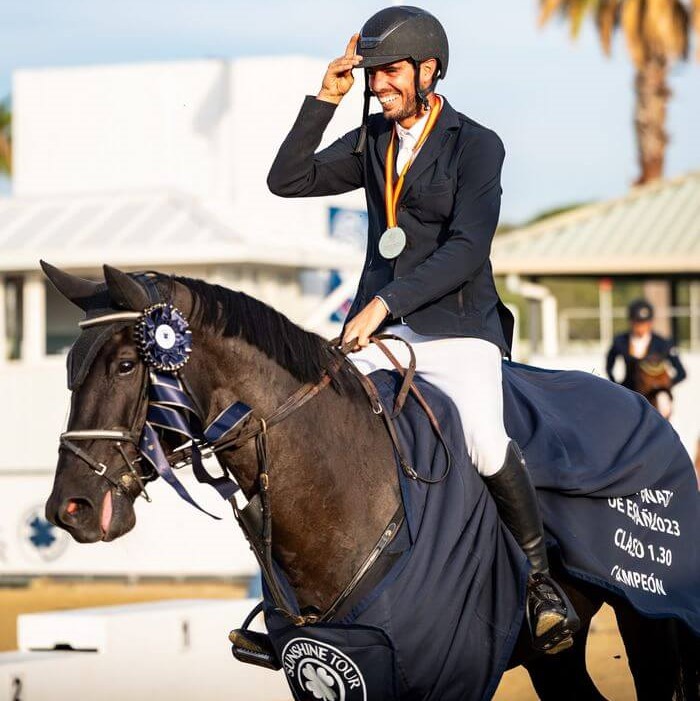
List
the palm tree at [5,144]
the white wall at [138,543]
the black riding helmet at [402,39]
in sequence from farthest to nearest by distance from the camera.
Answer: the palm tree at [5,144], the white wall at [138,543], the black riding helmet at [402,39]

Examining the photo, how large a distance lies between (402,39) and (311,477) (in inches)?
55.7

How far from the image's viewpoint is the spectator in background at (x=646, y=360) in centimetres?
1369

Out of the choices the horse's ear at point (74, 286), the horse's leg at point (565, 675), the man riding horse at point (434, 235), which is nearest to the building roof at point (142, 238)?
the horse's leg at point (565, 675)

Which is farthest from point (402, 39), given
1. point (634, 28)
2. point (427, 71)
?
point (634, 28)

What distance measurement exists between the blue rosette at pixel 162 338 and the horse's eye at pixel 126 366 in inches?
1.8

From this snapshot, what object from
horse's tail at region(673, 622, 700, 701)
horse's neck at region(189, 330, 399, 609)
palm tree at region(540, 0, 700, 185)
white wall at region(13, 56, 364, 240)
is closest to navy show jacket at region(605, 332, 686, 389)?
white wall at region(13, 56, 364, 240)

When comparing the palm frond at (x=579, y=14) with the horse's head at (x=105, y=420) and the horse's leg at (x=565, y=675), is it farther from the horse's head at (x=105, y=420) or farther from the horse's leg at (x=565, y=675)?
the horse's head at (x=105, y=420)

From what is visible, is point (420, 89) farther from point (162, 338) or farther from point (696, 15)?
point (696, 15)

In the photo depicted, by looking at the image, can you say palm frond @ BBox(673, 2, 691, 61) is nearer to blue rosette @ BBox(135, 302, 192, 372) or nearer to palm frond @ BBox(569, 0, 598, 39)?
palm frond @ BBox(569, 0, 598, 39)

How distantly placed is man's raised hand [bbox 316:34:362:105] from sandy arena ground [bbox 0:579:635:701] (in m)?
5.02

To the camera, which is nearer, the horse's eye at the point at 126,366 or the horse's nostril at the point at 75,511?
the horse's nostril at the point at 75,511

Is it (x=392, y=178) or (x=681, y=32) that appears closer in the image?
(x=392, y=178)

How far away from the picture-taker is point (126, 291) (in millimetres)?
4176

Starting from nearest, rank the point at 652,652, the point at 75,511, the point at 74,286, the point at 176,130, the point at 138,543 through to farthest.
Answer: the point at 75,511 → the point at 74,286 → the point at 652,652 → the point at 138,543 → the point at 176,130
